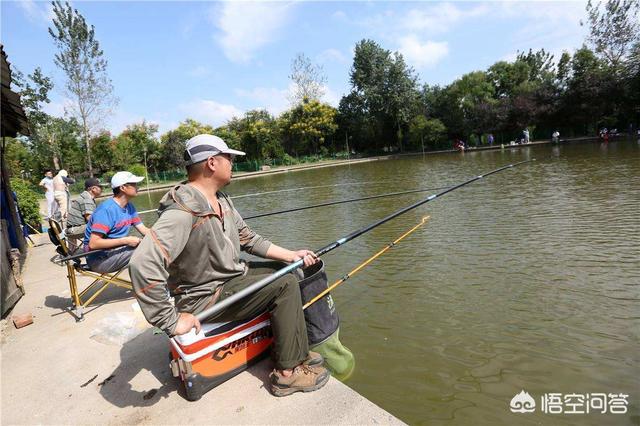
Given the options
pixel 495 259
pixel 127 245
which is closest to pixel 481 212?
pixel 495 259

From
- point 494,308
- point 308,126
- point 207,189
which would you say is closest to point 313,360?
point 207,189

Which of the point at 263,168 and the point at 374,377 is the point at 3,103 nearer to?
the point at 374,377

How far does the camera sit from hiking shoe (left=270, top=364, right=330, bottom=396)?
2570 mm

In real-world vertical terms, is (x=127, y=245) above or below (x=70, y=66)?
below

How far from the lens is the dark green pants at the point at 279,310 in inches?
102

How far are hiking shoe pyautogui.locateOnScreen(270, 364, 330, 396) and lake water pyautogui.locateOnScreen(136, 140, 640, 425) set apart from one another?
73cm

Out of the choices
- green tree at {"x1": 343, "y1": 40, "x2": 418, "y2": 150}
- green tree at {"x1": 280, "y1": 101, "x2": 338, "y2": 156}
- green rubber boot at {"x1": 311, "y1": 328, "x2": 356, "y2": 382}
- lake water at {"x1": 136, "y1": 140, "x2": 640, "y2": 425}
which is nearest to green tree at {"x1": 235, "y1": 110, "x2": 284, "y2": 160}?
green tree at {"x1": 280, "y1": 101, "x2": 338, "y2": 156}

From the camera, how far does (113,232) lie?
178 inches

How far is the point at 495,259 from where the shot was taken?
5957mm

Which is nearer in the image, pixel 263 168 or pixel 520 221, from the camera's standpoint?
pixel 520 221

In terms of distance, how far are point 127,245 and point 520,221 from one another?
7175 mm

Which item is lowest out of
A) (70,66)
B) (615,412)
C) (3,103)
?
(615,412)

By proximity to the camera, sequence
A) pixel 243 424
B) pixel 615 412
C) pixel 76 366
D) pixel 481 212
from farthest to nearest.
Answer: pixel 481 212 < pixel 76 366 < pixel 615 412 < pixel 243 424

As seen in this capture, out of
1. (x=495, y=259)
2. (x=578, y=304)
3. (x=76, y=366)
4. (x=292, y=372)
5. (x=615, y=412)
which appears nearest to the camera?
(x=292, y=372)
